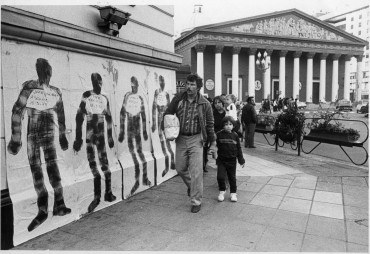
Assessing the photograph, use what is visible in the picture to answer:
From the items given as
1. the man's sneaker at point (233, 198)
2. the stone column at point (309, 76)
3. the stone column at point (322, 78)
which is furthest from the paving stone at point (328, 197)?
the stone column at point (322, 78)

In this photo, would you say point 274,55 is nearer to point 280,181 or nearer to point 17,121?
point 280,181

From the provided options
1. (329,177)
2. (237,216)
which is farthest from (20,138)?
(329,177)

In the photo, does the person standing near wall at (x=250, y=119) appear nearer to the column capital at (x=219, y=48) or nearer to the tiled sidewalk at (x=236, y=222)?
the tiled sidewalk at (x=236, y=222)

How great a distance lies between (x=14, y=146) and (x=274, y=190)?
4.18m

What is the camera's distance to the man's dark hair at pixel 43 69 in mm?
4082

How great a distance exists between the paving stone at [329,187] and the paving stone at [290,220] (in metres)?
1.57

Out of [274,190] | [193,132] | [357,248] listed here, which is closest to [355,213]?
[357,248]

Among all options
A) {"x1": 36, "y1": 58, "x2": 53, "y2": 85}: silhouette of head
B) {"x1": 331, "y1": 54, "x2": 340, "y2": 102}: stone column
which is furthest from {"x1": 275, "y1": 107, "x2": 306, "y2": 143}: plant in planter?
{"x1": 331, "y1": 54, "x2": 340, "y2": 102}: stone column

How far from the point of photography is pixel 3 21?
11.7 ft

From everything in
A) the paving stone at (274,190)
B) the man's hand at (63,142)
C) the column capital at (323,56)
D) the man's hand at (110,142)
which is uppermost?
the column capital at (323,56)

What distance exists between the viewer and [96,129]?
5.02 meters

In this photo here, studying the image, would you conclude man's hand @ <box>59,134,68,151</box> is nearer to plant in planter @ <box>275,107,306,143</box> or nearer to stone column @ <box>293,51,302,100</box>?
plant in planter @ <box>275,107,306,143</box>

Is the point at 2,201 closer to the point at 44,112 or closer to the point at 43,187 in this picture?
the point at 43,187

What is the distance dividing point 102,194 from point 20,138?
1589 millimetres
